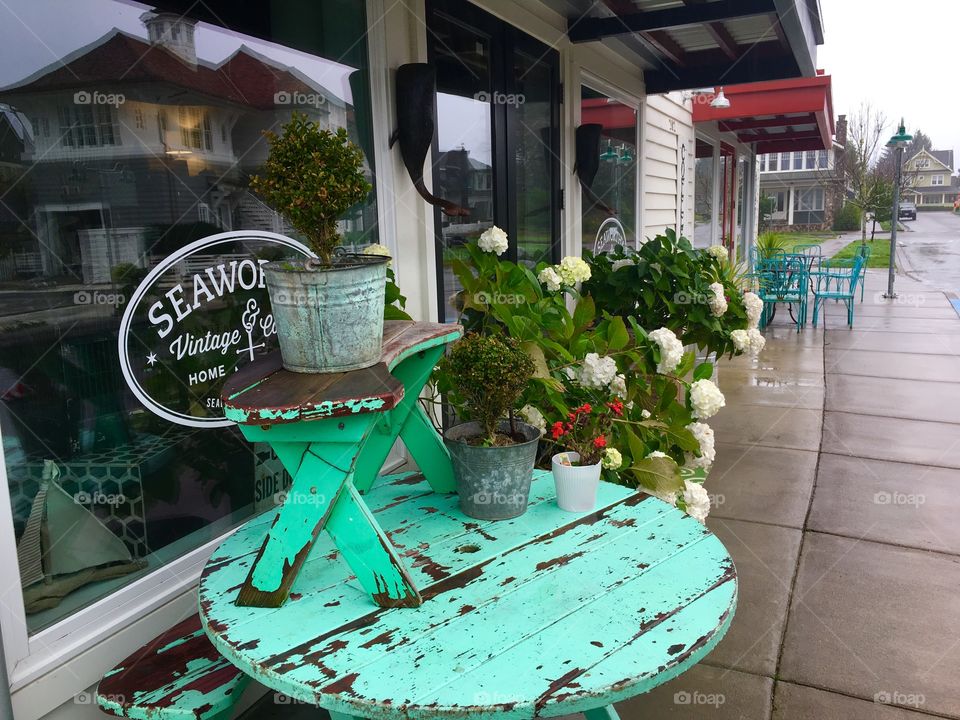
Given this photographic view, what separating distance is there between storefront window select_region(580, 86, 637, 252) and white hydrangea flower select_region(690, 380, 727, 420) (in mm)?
2031

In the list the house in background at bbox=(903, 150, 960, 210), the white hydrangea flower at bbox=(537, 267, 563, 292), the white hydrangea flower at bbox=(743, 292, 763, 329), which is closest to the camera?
the white hydrangea flower at bbox=(537, 267, 563, 292)

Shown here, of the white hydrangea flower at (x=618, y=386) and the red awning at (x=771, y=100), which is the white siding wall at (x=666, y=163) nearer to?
the red awning at (x=771, y=100)

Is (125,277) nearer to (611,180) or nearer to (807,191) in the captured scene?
(611,180)

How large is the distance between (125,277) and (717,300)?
9.10 feet

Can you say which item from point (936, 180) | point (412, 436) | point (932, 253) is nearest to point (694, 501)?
point (412, 436)

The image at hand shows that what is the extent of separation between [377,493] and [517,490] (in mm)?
448

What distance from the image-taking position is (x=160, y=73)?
186 cm

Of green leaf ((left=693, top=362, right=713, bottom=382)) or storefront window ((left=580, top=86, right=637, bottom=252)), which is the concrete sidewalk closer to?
green leaf ((left=693, top=362, right=713, bottom=382))

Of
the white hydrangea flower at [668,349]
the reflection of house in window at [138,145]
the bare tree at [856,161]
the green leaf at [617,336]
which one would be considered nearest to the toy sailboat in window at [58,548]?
the reflection of house in window at [138,145]

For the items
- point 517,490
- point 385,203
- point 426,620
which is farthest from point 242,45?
point 426,620

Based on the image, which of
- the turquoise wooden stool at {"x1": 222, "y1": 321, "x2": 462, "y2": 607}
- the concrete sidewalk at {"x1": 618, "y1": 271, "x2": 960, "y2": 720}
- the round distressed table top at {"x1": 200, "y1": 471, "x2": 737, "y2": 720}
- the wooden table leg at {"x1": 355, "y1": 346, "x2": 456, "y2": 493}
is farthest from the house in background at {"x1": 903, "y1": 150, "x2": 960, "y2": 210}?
the turquoise wooden stool at {"x1": 222, "y1": 321, "x2": 462, "y2": 607}

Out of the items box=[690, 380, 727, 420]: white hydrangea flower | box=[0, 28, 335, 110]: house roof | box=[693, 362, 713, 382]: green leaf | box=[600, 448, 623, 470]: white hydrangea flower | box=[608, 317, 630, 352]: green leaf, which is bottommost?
box=[600, 448, 623, 470]: white hydrangea flower

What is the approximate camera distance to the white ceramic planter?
1.86 metres

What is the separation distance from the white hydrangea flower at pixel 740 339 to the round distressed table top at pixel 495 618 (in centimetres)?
210
